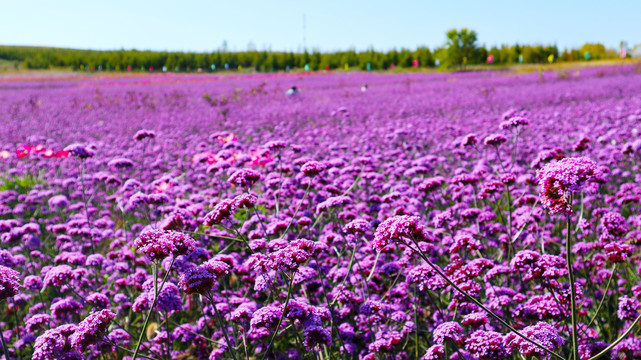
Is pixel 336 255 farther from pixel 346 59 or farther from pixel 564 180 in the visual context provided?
pixel 346 59

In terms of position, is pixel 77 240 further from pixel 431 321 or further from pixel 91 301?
pixel 431 321

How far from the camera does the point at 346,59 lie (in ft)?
259

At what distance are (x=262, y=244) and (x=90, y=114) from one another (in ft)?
56.6

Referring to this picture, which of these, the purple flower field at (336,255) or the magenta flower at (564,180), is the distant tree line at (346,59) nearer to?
the purple flower field at (336,255)

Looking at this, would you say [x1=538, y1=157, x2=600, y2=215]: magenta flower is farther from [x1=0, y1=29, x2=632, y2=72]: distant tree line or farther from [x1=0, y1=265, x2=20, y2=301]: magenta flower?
[x1=0, y1=29, x2=632, y2=72]: distant tree line

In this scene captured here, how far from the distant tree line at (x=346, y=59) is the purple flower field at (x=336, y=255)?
5663cm

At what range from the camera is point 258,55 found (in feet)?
294

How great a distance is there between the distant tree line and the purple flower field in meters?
56.6

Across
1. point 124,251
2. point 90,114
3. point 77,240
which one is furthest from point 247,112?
point 124,251

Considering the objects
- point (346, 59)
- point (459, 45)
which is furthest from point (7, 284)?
point (346, 59)

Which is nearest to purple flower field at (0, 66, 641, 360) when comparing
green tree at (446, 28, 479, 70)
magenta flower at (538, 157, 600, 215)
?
magenta flower at (538, 157, 600, 215)

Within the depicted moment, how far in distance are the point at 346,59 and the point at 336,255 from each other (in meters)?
77.7

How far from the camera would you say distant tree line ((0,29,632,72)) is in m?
63.5

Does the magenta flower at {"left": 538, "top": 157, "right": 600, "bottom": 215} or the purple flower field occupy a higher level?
the magenta flower at {"left": 538, "top": 157, "right": 600, "bottom": 215}
